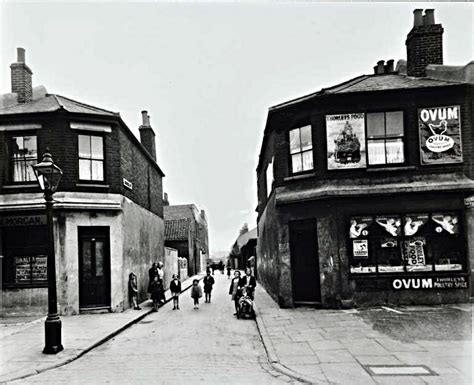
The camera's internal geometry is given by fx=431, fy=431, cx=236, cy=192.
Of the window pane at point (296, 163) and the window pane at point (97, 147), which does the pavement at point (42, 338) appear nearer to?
the window pane at point (97, 147)

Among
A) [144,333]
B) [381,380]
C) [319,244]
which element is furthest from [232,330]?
[381,380]

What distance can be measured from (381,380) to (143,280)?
14823 millimetres

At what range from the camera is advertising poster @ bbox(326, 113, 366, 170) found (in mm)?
14570

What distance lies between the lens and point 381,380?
684 cm

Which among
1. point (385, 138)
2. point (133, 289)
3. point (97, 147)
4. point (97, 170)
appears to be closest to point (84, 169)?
point (97, 170)

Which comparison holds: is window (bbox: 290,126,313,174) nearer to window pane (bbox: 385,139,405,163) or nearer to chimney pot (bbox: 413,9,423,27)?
window pane (bbox: 385,139,405,163)

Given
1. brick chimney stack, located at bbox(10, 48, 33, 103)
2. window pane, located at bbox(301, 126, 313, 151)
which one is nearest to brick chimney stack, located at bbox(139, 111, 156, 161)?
brick chimney stack, located at bbox(10, 48, 33, 103)

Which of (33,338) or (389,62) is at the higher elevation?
(389,62)

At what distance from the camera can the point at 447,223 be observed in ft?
46.2

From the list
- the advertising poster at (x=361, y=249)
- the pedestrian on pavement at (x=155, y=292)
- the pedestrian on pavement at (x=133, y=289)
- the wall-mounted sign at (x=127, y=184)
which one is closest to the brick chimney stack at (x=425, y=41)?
the advertising poster at (x=361, y=249)

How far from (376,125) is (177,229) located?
106 ft

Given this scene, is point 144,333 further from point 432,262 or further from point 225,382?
point 432,262

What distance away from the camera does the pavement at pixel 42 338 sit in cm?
838

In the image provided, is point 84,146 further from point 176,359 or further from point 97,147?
point 176,359
